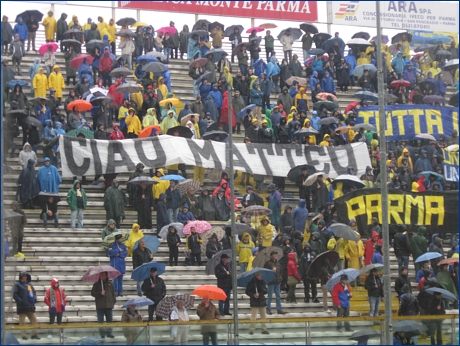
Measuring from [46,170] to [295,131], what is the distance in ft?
26.3

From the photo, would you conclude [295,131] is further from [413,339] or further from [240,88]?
[413,339]

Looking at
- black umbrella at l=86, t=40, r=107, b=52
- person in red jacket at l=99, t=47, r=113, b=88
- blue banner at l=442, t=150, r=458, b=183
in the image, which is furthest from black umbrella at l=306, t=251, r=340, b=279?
black umbrella at l=86, t=40, r=107, b=52

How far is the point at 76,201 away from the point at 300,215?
17.5 ft

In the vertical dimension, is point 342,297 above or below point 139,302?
below

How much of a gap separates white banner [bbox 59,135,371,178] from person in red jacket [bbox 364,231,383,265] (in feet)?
14.2

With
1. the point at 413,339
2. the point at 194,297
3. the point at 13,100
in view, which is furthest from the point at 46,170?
the point at 413,339

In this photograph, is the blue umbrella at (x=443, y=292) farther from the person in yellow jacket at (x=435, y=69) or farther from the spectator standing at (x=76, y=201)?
the person in yellow jacket at (x=435, y=69)

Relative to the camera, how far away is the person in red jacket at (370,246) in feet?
91.7

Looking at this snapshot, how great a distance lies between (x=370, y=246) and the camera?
2806 cm

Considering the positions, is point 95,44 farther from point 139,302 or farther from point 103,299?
point 139,302

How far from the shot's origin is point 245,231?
27719 mm

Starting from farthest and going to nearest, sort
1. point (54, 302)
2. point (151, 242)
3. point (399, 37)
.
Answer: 1. point (399, 37)
2. point (151, 242)
3. point (54, 302)

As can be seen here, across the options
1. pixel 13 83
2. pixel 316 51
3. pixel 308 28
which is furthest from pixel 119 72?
pixel 308 28

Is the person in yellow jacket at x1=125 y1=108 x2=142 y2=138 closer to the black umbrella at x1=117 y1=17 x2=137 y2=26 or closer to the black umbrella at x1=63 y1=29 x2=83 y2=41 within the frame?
the black umbrella at x1=63 y1=29 x2=83 y2=41
